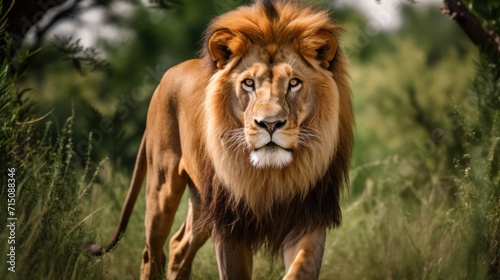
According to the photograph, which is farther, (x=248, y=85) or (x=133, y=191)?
(x=133, y=191)

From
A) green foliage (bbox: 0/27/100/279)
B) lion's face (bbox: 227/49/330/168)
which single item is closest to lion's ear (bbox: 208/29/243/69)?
lion's face (bbox: 227/49/330/168)

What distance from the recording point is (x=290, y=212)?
4977 mm

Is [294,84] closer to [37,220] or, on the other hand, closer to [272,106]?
[272,106]

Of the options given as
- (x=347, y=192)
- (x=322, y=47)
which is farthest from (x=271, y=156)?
(x=347, y=192)

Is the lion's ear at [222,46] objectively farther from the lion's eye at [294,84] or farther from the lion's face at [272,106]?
the lion's eye at [294,84]

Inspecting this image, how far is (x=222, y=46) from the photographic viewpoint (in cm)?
494

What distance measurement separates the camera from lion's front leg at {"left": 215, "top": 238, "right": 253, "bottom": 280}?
498 cm

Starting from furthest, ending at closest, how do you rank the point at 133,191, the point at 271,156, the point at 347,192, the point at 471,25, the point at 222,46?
the point at 347,192
the point at 133,191
the point at 471,25
the point at 222,46
the point at 271,156

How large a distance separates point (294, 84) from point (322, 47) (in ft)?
1.05

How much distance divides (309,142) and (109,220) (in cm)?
316

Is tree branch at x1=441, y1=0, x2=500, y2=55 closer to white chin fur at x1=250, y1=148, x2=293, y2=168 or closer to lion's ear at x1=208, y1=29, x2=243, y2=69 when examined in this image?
lion's ear at x1=208, y1=29, x2=243, y2=69

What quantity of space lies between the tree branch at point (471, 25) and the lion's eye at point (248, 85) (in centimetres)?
224

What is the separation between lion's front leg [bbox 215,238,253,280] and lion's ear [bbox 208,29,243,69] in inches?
38.6

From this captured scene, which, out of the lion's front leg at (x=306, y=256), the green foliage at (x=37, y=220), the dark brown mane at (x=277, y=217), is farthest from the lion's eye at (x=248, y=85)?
the green foliage at (x=37, y=220)
